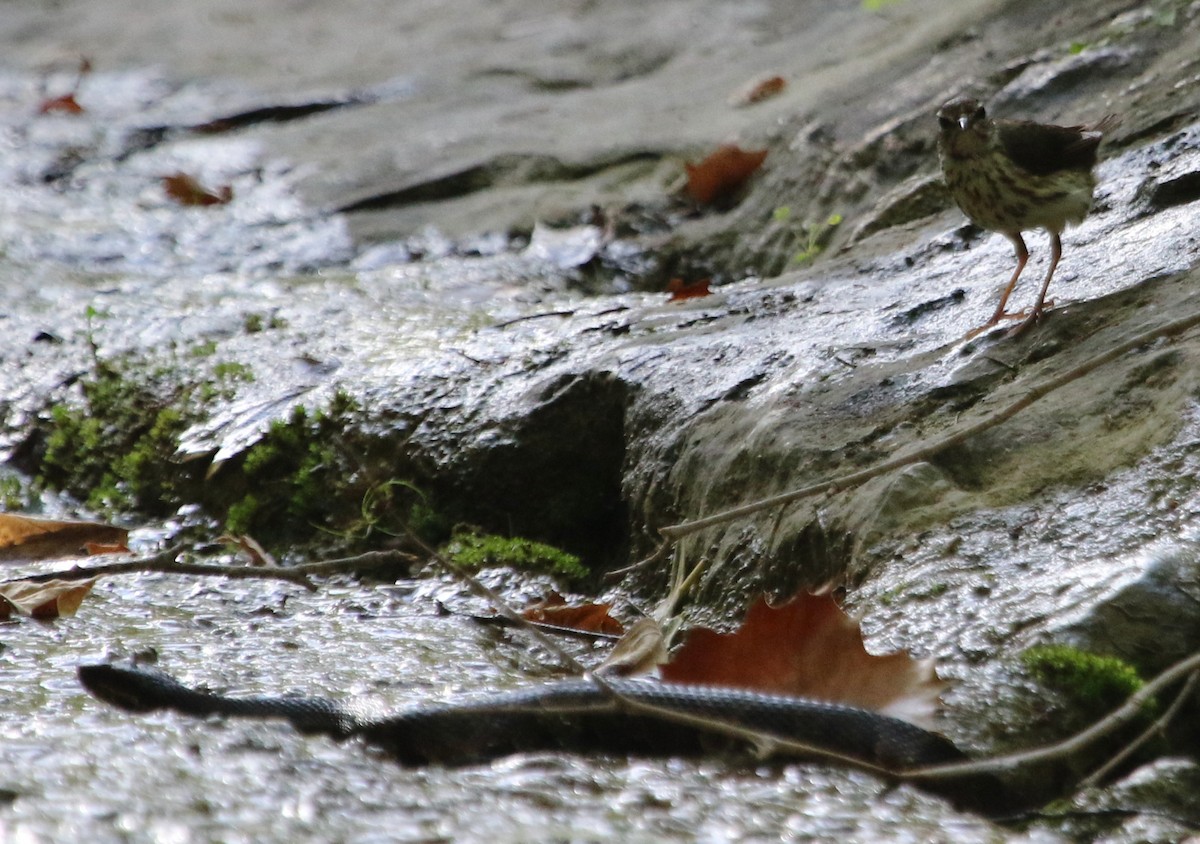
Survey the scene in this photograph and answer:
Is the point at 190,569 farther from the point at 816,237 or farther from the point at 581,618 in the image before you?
the point at 816,237

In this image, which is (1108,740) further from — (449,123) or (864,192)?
(449,123)

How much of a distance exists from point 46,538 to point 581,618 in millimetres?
1836

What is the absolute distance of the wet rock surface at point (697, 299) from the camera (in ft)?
8.57

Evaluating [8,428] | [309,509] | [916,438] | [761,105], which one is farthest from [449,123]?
[916,438]

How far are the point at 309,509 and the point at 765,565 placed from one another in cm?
179

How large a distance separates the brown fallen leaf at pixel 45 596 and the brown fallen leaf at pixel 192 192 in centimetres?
476

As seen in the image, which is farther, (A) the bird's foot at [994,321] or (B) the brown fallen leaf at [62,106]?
(B) the brown fallen leaf at [62,106]

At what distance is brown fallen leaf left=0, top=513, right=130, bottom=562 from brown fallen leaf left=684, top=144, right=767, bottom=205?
11.7 ft

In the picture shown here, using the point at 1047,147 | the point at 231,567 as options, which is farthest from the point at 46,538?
the point at 1047,147

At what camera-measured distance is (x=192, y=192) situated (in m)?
7.88

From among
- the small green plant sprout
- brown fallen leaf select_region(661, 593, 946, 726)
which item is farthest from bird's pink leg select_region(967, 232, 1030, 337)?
the small green plant sprout

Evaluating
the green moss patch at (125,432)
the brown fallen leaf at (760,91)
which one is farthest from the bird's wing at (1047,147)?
the brown fallen leaf at (760,91)

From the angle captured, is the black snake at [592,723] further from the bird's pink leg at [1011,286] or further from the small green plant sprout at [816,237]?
the small green plant sprout at [816,237]

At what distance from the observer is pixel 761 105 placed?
293 inches
